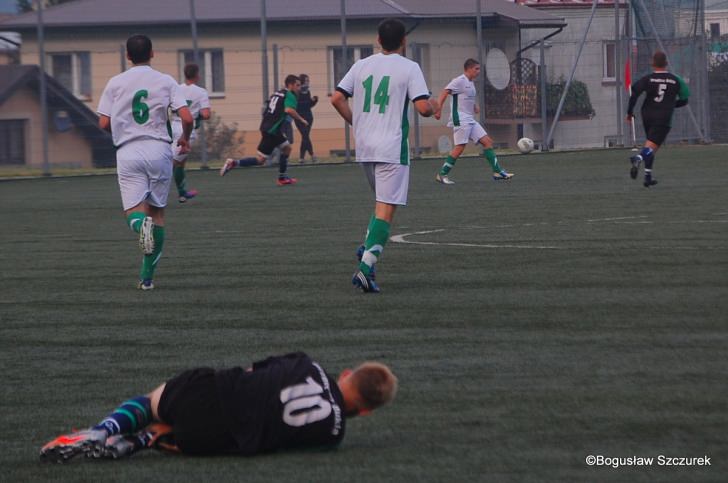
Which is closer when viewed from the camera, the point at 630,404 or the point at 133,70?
the point at 630,404

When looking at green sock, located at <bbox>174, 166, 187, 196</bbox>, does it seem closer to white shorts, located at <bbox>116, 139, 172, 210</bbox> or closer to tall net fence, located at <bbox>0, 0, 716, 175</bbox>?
white shorts, located at <bbox>116, 139, 172, 210</bbox>

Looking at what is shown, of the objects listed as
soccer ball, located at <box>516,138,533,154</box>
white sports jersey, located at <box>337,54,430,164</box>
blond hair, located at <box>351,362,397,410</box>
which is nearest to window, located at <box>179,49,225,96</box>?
soccer ball, located at <box>516,138,533,154</box>

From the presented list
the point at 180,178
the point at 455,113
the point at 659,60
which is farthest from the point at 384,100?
the point at 455,113

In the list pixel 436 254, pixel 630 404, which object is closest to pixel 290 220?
pixel 436 254

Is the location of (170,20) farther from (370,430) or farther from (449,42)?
(370,430)

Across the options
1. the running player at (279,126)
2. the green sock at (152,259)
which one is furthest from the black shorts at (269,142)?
the green sock at (152,259)

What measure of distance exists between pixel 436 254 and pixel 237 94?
78.8 ft

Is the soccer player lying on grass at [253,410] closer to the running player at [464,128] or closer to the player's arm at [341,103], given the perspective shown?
the player's arm at [341,103]

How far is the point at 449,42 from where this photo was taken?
37625 millimetres

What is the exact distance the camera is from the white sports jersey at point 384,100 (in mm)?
10484

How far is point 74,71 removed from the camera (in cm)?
3416

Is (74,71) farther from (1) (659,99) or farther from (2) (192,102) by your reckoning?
(1) (659,99)

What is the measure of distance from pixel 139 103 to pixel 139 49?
1.35 feet

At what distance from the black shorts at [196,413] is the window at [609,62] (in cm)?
3312
